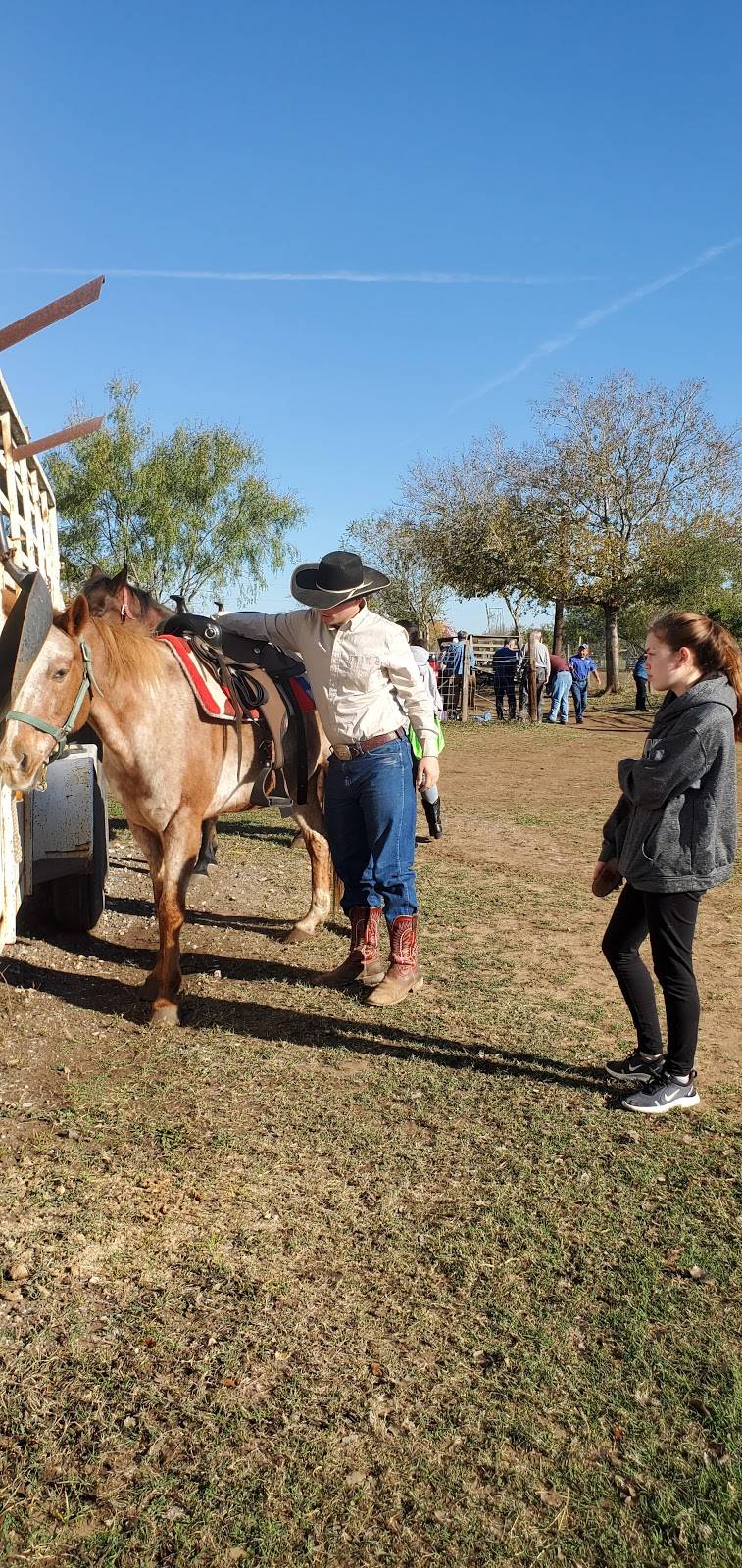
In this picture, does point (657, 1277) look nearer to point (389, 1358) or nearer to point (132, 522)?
point (389, 1358)

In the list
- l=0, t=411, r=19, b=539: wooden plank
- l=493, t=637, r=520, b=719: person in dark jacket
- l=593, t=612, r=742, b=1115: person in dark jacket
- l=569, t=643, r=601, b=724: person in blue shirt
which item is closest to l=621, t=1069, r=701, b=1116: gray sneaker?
l=593, t=612, r=742, b=1115: person in dark jacket

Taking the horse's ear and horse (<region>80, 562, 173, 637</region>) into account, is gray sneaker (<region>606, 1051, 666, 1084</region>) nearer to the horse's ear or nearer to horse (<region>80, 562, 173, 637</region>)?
the horse's ear

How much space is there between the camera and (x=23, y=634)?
12.8 feet

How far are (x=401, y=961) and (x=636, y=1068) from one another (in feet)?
4.36

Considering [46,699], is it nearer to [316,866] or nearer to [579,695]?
[316,866]

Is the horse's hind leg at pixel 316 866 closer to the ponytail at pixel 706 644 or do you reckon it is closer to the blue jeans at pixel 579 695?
the ponytail at pixel 706 644

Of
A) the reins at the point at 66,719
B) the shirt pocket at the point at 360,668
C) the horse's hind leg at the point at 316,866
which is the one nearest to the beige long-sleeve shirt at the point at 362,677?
the shirt pocket at the point at 360,668

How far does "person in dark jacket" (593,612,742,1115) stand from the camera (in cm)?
356

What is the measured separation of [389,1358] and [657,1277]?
0.82 metres

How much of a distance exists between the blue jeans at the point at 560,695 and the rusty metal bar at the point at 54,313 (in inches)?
777

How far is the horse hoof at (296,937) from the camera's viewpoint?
6.05 metres

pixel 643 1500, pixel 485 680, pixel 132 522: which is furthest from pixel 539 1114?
pixel 132 522

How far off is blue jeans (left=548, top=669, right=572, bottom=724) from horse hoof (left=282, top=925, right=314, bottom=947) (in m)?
18.7

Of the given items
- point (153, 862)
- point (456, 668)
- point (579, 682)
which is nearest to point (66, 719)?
point (153, 862)
